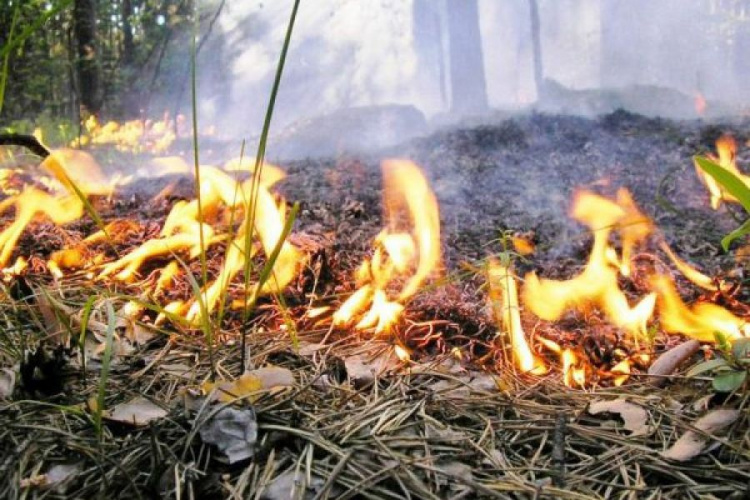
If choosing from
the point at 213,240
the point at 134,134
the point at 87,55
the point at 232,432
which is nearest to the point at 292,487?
the point at 232,432

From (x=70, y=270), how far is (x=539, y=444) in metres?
1.67

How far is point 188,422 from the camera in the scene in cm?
96

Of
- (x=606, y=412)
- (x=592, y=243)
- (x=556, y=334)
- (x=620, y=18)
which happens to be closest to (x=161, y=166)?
(x=592, y=243)

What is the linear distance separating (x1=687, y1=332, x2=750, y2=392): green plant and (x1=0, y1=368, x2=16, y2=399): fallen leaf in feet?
4.17

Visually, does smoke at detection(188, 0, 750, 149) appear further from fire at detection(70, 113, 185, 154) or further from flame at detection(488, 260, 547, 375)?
flame at detection(488, 260, 547, 375)

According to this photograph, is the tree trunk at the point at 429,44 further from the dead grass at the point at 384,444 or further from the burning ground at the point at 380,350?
the dead grass at the point at 384,444

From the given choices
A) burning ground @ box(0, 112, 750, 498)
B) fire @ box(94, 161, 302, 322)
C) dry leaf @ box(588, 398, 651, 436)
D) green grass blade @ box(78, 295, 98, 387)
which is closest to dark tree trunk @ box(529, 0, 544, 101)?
burning ground @ box(0, 112, 750, 498)

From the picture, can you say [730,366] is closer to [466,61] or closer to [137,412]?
[137,412]

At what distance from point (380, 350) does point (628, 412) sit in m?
0.55

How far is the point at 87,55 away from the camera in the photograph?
788cm

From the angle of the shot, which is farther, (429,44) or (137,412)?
(429,44)

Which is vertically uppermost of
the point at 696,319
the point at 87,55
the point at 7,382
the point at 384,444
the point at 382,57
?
the point at 87,55

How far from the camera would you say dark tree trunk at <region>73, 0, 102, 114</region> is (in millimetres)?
7809

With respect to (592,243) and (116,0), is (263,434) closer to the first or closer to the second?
(592,243)
